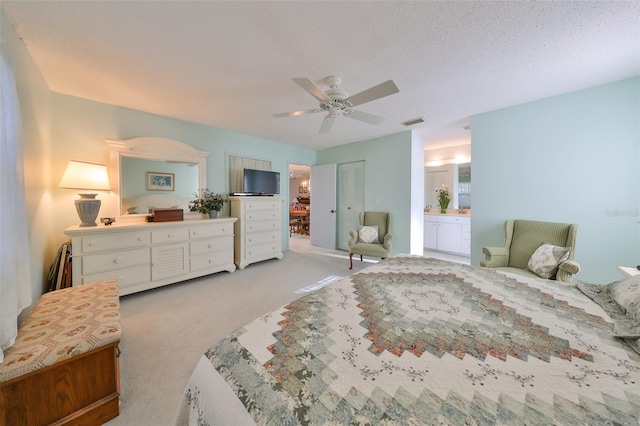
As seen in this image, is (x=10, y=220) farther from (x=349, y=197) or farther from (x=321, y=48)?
(x=349, y=197)

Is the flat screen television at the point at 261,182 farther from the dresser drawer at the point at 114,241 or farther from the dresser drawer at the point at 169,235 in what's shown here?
the dresser drawer at the point at 114,241

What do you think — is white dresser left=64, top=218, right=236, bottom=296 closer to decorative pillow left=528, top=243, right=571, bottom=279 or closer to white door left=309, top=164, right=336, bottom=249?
white door left=309, top=164, right=336, bottom=249

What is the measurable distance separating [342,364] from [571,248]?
2.67 metres

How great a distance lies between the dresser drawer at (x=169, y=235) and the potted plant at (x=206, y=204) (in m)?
0.53

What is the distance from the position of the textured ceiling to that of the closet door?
2.13m

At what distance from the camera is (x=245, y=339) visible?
3.00 feet

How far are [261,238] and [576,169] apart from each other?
4.35m

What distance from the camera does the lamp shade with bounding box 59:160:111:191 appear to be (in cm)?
234

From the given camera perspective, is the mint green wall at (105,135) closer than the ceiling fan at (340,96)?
No

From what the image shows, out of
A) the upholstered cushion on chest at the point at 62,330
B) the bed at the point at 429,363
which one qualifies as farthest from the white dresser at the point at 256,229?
the bed at the point at 429,363

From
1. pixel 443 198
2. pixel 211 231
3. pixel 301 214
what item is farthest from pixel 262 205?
pixel 443 198

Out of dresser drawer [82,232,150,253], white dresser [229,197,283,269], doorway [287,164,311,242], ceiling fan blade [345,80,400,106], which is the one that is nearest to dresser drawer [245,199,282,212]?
white dresser [229,197,283,269]

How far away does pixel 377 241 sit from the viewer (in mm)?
3939

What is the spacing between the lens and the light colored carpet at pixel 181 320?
136cm
